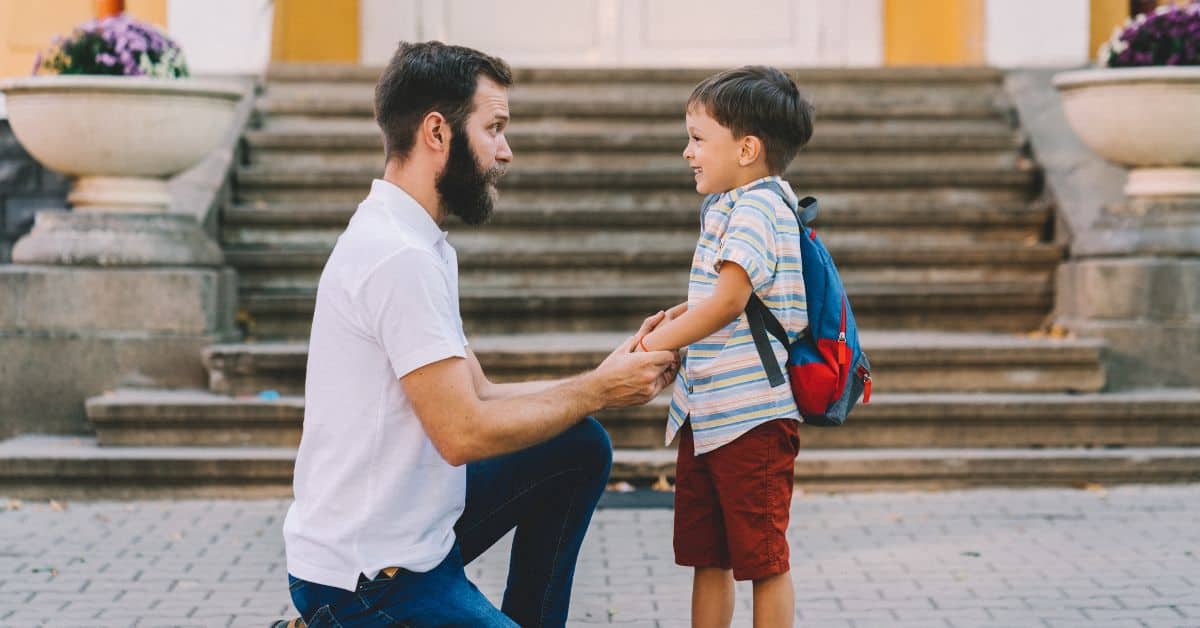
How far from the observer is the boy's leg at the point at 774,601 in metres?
3.60

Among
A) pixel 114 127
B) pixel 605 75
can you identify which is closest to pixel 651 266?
pixel 605 75

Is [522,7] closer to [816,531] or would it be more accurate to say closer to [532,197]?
[532,197]

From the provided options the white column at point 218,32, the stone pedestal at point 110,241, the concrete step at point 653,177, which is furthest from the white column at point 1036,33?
the stone pedestal at point 110,241

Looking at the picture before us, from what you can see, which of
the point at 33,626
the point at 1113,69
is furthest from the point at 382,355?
the point at 1113,69

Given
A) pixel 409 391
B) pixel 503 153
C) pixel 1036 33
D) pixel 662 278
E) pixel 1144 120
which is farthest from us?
pixel 1036 33

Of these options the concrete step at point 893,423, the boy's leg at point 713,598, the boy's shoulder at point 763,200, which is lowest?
the concrete step at point 893,423

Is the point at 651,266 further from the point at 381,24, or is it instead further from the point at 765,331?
the point at 765,331

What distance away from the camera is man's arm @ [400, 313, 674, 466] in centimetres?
284

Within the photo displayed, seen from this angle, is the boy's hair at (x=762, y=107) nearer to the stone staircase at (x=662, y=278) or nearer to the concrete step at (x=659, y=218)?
the stone staircase at (x=662, y=278)

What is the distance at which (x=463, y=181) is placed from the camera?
10.0ft

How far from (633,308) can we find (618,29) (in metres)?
4.19

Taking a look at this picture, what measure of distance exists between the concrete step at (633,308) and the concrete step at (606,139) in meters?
1.30

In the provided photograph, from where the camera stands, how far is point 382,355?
288cm

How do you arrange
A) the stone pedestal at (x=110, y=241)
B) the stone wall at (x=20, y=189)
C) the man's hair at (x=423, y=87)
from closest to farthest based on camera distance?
the man's hair at (x=423, y=87) → the stone pedestal at (x=110, y=241) → the stone wall at (x=20, y=189)
